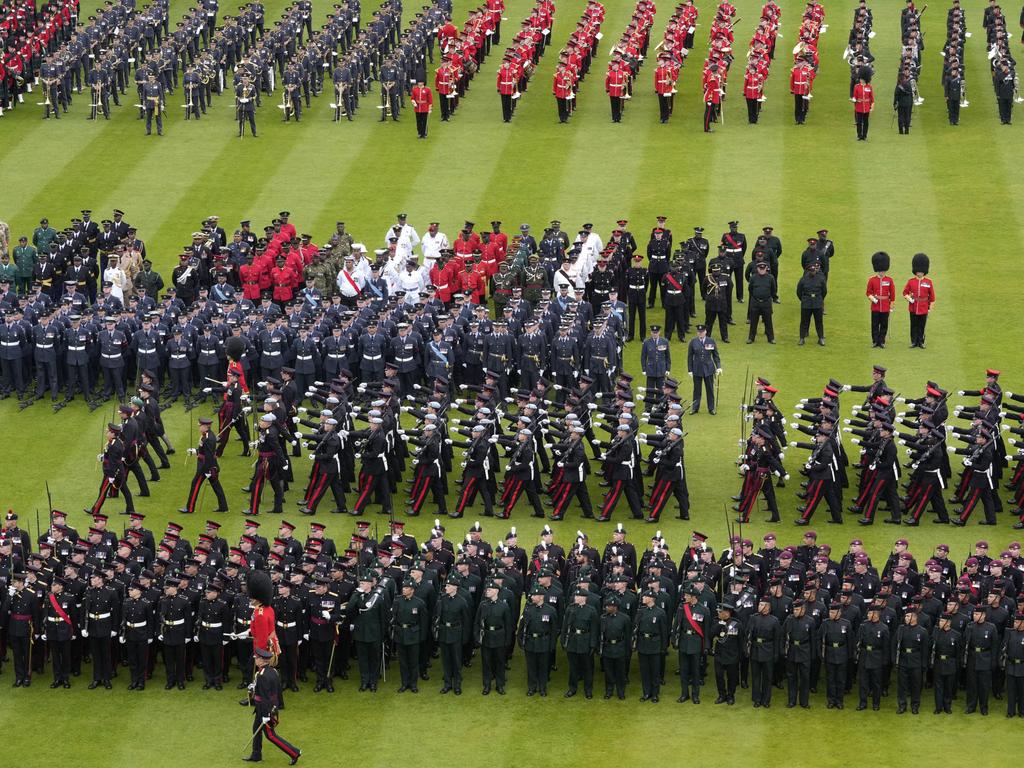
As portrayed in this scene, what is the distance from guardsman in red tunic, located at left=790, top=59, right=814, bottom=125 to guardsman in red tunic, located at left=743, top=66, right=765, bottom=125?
837 millimetres

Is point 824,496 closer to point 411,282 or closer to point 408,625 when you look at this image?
point 408,625

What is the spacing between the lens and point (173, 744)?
27.8 m

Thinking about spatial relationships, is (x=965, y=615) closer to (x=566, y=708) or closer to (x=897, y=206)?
(x=566, y=708)

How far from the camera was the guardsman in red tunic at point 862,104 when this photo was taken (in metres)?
52.9

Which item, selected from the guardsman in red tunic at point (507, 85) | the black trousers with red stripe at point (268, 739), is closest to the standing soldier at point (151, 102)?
the guardsman in red tunic at point (507, 85)

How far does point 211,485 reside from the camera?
35.0m

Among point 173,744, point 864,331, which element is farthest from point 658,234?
point 173,744

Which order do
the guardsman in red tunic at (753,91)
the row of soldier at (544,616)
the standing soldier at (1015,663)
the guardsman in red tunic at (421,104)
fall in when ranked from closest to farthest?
the standing soldier at (1015,663) → the row of soldier at (544,616) → the guardsman in red tunic at (421,104) → the guardsman in red tunic at (753,91)

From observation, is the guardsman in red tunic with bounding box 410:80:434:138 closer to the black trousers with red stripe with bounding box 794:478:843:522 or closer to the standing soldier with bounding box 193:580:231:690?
the black trousers with red stripe with bounding box 794:478:843:522

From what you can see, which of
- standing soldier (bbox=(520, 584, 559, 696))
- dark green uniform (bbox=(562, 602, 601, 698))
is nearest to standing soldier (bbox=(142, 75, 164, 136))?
standing soldier (bbox=(520, 584, 559, 696))

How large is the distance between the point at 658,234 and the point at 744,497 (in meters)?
9.55

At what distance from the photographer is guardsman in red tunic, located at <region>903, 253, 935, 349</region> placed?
134ft

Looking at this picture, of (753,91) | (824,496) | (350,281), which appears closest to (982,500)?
(824,496)

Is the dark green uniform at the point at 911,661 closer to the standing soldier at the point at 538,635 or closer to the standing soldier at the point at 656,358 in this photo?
the standing soldier at the point at 538,635
